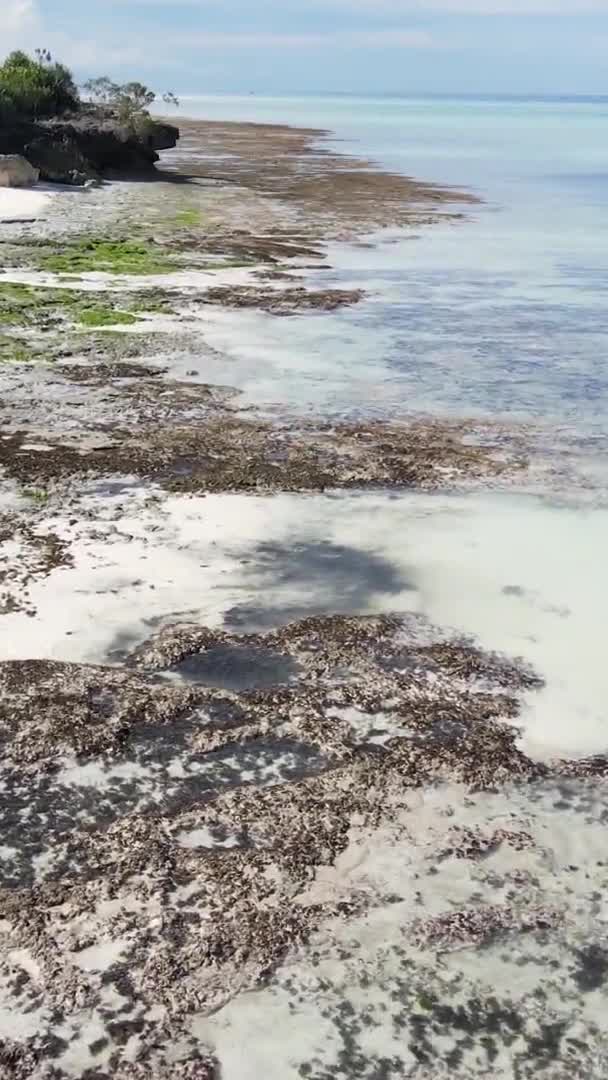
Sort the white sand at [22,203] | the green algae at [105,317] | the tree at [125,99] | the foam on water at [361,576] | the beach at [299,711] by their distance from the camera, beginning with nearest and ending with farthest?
the beach at [299,711], the foam on water at [361,576], the green algae at [105,317], the white sand at [22,203], the tree at [125,99]

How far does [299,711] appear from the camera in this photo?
7.23 m

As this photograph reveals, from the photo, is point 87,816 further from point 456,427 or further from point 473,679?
point 456,427

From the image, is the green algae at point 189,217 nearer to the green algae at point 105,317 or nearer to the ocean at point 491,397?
the ocean at point 491,397

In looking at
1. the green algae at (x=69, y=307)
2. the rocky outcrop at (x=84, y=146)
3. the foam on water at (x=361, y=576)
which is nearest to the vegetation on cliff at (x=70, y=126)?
the rocky outcrop at (x=84, y=146)

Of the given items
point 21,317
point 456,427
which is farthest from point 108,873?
point 21,317

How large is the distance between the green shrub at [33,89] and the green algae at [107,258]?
2899cm

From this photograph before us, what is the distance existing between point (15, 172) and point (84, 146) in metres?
12.1

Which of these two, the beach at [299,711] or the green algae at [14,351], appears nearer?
the beach at [299,711]

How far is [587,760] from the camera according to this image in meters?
6.84

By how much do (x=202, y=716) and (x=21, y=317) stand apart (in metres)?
13.5

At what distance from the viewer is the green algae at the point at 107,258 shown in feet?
78.8

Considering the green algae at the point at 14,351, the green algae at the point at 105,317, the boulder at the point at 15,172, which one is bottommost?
the green algae at the point at 14,351

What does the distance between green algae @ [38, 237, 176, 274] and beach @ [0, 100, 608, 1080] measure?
7.09m

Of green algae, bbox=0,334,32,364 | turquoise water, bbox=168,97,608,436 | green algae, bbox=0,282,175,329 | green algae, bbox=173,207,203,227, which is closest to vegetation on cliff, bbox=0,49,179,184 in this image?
green algae, bbox=173,207,203,227
